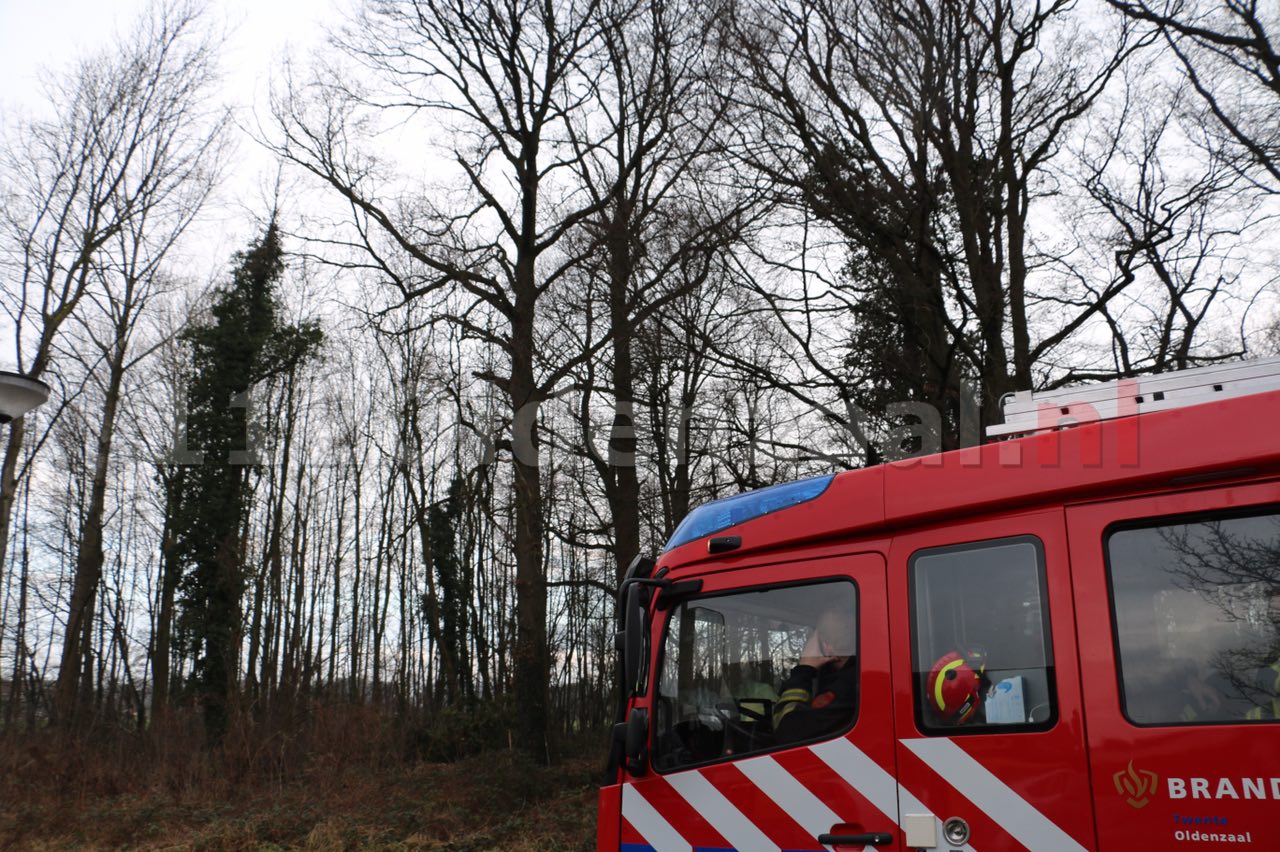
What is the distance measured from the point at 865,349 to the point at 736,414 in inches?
132

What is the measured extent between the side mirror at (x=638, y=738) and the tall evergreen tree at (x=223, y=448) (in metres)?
21.1

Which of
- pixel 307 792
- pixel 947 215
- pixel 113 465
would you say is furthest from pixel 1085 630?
pixel 113 465

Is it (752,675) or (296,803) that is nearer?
(752,675)

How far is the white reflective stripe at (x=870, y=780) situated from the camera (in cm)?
425

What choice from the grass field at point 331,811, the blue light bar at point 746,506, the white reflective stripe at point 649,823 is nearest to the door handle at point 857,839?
the white reflective stripe at point 649,823

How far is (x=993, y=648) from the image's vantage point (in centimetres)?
430

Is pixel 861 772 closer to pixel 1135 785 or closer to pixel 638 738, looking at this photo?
pixel 1135 785

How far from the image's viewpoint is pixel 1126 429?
418cm

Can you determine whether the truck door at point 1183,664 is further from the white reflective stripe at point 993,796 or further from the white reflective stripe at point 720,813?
the white reflective stripe at point 720,813

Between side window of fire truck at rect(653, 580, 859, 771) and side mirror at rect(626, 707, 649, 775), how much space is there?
0.08 meters

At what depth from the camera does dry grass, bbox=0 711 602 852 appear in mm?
13719

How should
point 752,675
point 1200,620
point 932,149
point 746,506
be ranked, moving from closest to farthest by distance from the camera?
point 1200,620 < point 752,675 < point 746,506 < point 932,149

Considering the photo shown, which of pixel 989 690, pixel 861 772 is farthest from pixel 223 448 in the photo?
pixel 989 690

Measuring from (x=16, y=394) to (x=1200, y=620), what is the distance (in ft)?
25.7
